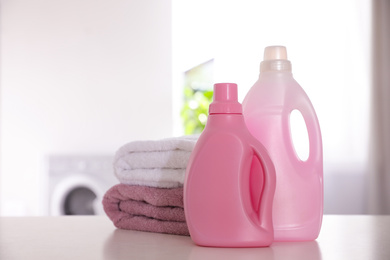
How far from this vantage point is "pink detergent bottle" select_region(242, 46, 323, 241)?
668mm

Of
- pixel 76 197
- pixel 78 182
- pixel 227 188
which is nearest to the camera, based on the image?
pixel 227 188

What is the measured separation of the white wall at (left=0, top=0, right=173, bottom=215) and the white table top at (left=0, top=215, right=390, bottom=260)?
2.99 meters

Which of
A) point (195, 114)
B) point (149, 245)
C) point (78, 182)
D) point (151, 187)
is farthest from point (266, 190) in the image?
point (195, 114)

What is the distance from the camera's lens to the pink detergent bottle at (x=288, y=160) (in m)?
0.67

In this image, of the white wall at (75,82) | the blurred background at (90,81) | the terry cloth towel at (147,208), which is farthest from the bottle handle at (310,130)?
the white wall at (75,82)

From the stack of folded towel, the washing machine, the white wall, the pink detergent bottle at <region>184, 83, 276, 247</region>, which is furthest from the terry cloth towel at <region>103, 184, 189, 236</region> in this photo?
the white wall

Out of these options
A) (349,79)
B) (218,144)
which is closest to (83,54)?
(349,79)

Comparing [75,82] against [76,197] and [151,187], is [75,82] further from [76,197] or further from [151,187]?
[151,187]

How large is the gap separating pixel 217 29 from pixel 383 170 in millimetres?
1488

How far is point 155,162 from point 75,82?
10.5 ft

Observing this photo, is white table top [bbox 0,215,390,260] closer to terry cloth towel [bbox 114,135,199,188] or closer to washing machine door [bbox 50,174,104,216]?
terry cloth towel [bbox 114,135,199,188]

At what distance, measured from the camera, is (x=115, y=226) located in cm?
90

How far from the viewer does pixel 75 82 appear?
3906mm

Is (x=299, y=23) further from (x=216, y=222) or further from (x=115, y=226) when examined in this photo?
(x=216, y=222)
